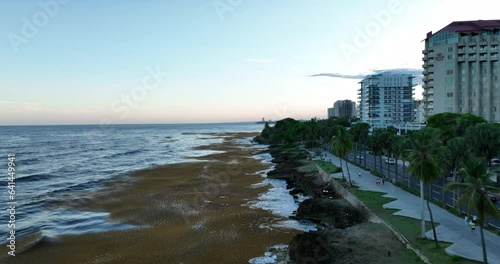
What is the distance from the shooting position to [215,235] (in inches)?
1416

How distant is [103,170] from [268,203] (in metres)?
49.0

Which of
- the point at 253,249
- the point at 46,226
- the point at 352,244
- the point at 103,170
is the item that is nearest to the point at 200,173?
the point at 103,170

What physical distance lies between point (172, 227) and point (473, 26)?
328 ft

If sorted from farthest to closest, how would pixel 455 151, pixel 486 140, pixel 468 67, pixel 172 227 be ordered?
1. pixel 468 67
2. pixel 486 140
3. pixel 172 227
4. pixel 455 151

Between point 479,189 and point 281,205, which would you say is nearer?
point 479,189

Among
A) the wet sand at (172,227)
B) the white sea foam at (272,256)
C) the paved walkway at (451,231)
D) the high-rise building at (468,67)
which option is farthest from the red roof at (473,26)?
the white sea foam at (272,256)

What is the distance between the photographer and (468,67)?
326 feet

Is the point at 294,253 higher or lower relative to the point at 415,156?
lower

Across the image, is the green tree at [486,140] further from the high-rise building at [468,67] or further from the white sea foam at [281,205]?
the high-rise building at [468,67]

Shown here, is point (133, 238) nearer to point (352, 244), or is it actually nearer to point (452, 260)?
point (352, 244)

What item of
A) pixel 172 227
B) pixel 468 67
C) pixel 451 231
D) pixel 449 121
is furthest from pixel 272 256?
pixel 468 67

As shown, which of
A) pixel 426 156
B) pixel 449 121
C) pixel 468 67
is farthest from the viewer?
pixel 468 67

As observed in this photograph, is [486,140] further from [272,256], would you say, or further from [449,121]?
[449,121]

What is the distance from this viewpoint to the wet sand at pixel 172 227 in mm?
31078
